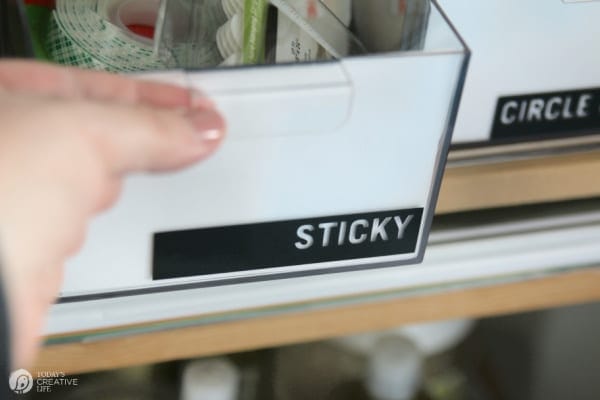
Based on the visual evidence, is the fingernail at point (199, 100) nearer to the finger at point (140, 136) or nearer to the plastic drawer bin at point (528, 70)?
the finger at point (140, 136)

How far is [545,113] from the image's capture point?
19.4 inches

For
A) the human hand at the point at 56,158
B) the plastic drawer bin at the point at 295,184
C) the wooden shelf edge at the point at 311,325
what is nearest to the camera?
the human hand at the point at 56,158

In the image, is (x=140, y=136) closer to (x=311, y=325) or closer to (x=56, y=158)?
(x=56, y=158)

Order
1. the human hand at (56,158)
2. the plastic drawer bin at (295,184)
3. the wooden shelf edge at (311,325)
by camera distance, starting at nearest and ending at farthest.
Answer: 1. the human hand at (56,158)
2. the plastic drawer bin at (295,184)
3. the wooden shelf edge at (311,325)

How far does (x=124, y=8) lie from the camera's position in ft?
1.69

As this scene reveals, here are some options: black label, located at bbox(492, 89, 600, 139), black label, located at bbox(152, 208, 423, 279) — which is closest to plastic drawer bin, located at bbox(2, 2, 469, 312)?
black label, located at bbox(152, 208, 423, 279)

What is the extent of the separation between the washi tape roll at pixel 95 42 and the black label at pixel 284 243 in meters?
0.12

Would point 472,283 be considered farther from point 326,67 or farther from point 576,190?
point 326,67

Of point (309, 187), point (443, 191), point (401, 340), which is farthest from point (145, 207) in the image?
point (401, 340)

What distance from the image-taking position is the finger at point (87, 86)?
297 mm

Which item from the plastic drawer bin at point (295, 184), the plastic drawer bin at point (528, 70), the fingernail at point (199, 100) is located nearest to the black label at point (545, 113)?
the plastic drawer bin at point (528, 70)

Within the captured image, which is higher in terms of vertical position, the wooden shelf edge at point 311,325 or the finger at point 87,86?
the finger at point 87,86

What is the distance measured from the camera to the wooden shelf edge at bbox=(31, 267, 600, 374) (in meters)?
0.46

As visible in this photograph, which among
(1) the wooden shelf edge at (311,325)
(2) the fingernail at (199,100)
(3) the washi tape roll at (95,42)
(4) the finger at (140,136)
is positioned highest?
(4) the finger at (140,136)
